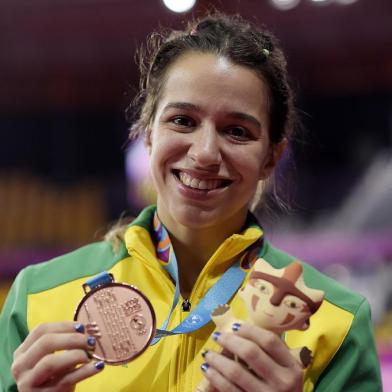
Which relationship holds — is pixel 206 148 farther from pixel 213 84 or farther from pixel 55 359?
pixel 55 359

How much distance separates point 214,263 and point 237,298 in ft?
0.27

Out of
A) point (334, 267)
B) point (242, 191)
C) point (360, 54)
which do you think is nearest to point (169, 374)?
point (242, 191)

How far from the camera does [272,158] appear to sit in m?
1.61

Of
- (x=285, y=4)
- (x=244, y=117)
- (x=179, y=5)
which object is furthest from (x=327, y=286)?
(x=285, y=4)

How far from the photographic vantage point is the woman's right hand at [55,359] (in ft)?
3.87

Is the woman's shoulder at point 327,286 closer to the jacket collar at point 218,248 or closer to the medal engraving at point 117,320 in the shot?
the jacket collar at point 218,248

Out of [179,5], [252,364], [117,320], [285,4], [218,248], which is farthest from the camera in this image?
[285,4]

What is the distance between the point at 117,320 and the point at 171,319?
0.21m

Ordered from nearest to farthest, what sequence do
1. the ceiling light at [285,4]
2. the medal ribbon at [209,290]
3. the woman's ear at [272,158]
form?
the medal ribbon at [209,290], the woman's ear at [272,158], the ceiling light at [285,4]

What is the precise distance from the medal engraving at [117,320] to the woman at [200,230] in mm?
97

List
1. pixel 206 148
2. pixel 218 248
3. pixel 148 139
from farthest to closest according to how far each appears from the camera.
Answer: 1. pixel 148 139
2. pixel 218 248
3. pixel 206 148

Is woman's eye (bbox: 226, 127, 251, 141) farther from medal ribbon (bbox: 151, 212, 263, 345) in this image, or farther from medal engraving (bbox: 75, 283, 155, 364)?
medal engraving (bbox: 75, 283, 155, 364)

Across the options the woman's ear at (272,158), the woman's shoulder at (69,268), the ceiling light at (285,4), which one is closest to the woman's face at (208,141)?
the woman's ear at (272,158)

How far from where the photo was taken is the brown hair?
4.96ft
